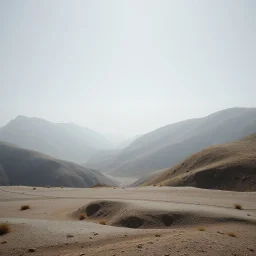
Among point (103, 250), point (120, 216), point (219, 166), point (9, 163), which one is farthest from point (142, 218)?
point (9, 163)

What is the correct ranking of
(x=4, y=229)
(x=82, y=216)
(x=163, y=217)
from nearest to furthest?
(x=4, y=229), (x=163, y=217), (x=82, y=216)

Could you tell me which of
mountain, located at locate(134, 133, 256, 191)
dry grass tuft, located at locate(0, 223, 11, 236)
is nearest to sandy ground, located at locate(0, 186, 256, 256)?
dry grass tuft, located at locate(0, 223, 11, 236)

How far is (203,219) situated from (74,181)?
14918 centimetres

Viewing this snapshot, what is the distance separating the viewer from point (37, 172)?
16388cm

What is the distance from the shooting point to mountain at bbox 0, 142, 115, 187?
15325 centimetres

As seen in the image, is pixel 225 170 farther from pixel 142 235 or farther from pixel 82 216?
pixel 142 235

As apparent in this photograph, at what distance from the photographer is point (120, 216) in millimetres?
17297

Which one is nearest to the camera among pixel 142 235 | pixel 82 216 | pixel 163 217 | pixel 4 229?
pixel 142 235

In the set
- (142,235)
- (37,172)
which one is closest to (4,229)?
(142,235)

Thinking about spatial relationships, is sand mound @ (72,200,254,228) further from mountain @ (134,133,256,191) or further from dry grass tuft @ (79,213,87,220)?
mountain @ (134,133,256,191)

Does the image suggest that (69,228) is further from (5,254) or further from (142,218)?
(142,218)

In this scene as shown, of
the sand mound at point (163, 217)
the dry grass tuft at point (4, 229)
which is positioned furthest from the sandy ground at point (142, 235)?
the dry grass tuft at point (4, 229)

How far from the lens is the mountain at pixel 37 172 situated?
6033 inches

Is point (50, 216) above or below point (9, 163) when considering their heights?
below
